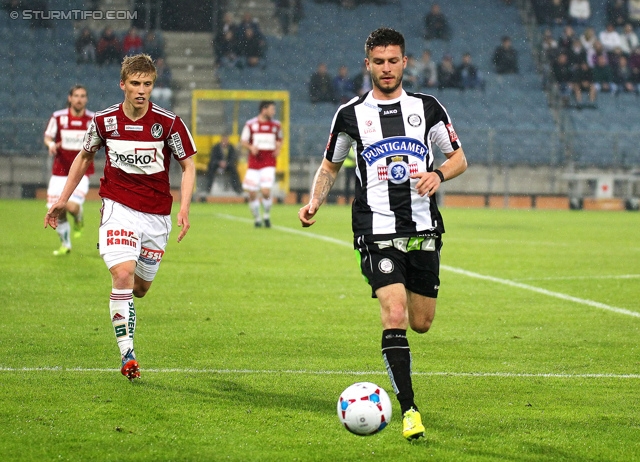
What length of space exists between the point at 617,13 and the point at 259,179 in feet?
70.9

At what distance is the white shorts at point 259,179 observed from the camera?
20.3 metres

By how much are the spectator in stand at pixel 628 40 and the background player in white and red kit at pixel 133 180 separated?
1239 inches

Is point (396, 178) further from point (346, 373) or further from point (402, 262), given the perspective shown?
point (346, 373)

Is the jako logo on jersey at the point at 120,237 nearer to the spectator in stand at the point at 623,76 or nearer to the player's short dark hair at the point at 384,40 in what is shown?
the player's short dark hair at the point at 384,40

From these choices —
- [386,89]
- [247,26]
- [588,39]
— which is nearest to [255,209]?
[247,26]

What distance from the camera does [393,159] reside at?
5.46 m

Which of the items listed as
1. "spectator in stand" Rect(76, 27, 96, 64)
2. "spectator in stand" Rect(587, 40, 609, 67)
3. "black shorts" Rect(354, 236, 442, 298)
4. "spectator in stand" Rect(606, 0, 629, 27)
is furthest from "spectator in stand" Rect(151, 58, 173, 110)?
"black shorts" Rect(354, 236, 442, 298)

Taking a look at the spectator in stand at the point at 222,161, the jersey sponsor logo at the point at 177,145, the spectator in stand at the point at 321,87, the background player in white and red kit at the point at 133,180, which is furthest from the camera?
the spectator in stand at the point at 321,87

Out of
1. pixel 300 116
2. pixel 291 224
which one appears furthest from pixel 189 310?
pixel 300 116

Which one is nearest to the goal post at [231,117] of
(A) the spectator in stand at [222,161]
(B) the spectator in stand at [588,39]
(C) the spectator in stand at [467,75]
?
(A) the spectator in stand at [222,161]

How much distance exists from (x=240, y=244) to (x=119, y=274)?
9.54 metres

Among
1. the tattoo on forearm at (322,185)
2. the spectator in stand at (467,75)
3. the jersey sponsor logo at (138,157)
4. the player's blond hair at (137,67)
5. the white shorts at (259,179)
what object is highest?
the spectator in stand at (467,75)

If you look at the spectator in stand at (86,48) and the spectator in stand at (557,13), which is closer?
the spectator in stand at (86,48)

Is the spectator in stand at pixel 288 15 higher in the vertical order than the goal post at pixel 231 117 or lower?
higher
